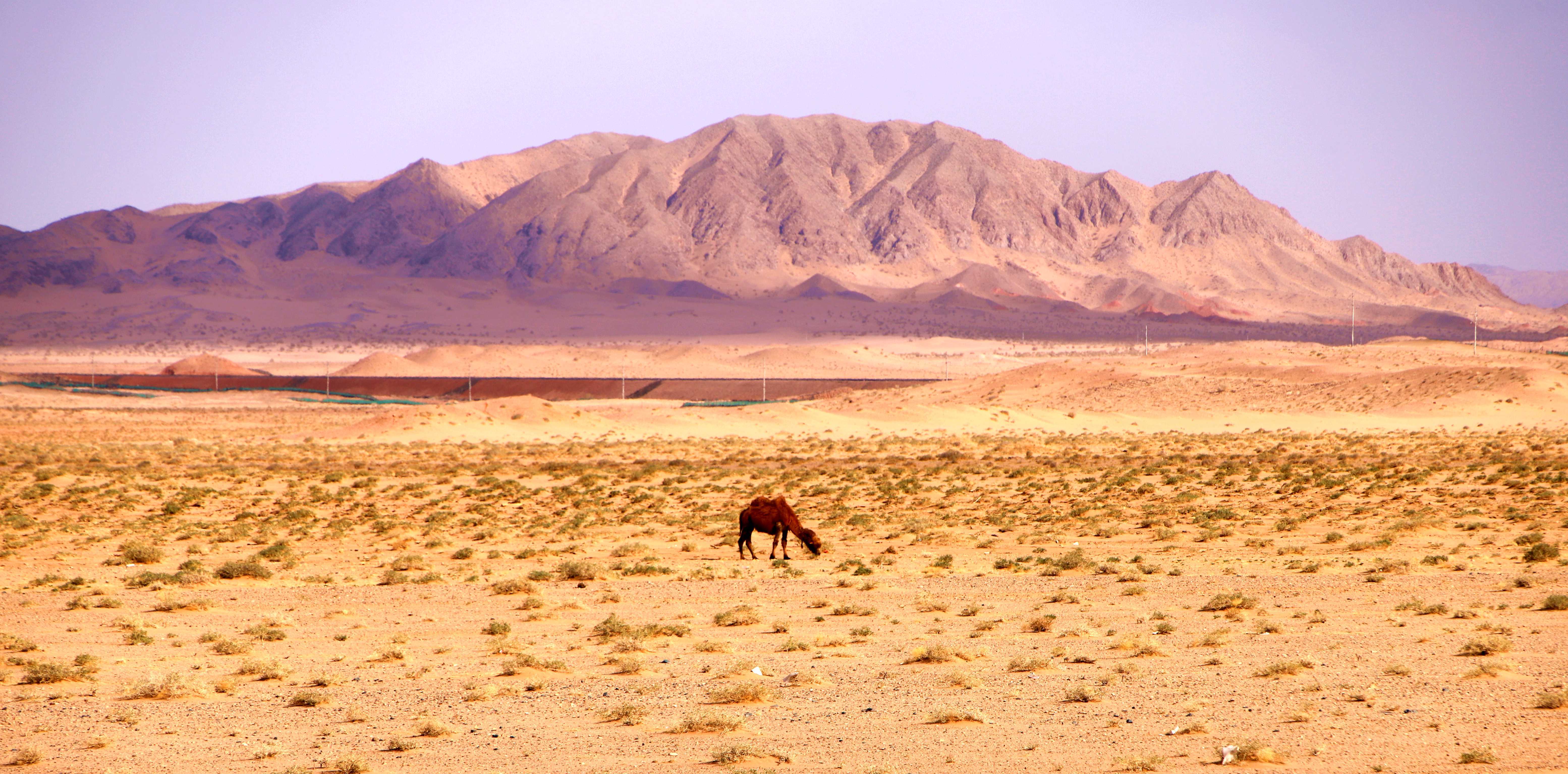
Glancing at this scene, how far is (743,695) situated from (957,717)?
1739 millimetres

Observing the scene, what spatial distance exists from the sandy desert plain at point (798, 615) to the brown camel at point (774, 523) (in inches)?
15.7

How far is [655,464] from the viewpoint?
36719 millimetres

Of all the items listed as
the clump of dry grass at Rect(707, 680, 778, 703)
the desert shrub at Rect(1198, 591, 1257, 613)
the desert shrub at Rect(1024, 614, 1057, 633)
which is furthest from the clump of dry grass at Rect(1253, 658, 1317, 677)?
the clump of dry grass at Rect(707, 680, 778, 703)

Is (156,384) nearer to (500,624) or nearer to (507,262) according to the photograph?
(500,624)

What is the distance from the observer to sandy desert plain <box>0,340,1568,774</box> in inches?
351

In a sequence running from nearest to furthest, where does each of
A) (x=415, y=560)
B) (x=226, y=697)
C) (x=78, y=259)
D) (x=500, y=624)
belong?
(x=226, y=697), (x=500, y=624), (x=415, y=560), (x=78, y=259)

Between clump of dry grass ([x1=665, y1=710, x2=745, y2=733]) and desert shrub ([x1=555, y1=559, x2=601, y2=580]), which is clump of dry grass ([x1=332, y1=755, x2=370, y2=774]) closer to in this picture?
clump of dry grass ([x1=665, y1=710, x2=745, y2=733])

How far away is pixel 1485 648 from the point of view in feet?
36.5

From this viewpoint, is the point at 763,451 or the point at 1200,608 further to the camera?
the point at 763,451

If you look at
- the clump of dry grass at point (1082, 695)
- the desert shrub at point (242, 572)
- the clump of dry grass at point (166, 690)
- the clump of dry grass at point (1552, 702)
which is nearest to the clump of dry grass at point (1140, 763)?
the clump of dry grass at point (1082, 695)

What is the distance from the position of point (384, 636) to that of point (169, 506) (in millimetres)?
15498

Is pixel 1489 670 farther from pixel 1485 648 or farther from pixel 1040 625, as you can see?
pixel 1040 625

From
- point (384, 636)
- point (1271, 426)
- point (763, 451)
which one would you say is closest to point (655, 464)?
point (763, 451)

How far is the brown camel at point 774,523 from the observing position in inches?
731
